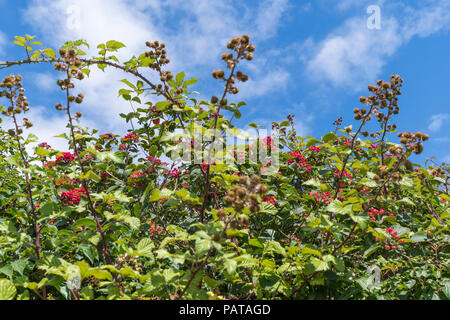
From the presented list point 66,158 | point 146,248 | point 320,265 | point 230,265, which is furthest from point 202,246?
point 66,158

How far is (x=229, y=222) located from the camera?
87.4 inches

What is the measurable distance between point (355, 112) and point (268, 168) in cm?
117

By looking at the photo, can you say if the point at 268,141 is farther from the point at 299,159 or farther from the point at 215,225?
the point at 215,225

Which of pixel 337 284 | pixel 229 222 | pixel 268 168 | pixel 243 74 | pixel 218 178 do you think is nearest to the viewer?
pixel 229 222

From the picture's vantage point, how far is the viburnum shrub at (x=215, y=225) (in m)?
2.50

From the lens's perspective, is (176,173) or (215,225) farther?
(176,173)

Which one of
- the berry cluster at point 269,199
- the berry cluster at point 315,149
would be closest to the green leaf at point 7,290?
the berry cluster at point 269,199

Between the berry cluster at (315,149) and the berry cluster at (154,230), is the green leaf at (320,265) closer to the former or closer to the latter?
the berry cluster at (154,230)

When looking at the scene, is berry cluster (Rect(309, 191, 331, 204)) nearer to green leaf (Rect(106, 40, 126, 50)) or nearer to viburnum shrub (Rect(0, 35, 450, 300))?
viburnum shrub (Rect(0, 35, 450, 300))

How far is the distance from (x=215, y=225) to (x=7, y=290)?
62.1 inches

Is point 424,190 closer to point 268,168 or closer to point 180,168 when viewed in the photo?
point 268,168

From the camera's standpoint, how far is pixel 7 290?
2461 mm

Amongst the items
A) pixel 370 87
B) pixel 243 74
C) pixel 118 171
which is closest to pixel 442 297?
pixel 370 87

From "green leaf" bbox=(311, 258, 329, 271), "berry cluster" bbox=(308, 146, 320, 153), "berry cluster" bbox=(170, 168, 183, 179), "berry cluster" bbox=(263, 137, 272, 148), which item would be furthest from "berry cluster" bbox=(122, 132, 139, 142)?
"green leaf" bbox=(311, 258, 329, 271)
